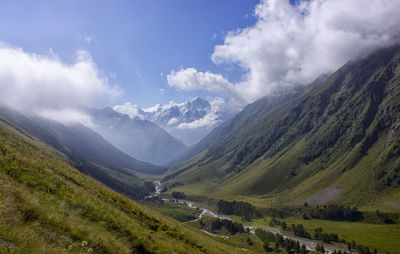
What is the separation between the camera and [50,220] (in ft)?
36.2

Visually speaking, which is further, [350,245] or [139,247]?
[350,245]

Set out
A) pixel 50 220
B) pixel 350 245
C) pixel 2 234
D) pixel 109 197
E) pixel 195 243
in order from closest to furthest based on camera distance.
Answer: pixel 2 234 < pixel 50 220 < pixel 109 197 < pixel 195 243 < pixel 350 245

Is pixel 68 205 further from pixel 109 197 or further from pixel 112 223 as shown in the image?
pixel 109 197

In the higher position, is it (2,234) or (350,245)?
(2,234)

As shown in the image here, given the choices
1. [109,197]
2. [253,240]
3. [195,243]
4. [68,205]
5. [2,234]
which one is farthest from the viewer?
[253,240]

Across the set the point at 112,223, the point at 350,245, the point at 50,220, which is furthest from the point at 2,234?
the point at 350,245

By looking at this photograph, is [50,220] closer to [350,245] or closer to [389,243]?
[350,245]

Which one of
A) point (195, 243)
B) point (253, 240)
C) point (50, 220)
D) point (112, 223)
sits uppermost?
point (50, 220)

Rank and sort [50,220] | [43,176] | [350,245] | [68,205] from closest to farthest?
1. [50,220]
2. [68,205]
3. [43,176]
4. [350,245]

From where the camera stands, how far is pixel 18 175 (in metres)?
15.9

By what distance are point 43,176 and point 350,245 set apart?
223 metres

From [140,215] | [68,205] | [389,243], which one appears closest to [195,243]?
[140,215]

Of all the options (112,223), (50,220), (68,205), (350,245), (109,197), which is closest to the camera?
(50,220)

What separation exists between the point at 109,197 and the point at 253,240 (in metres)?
194
